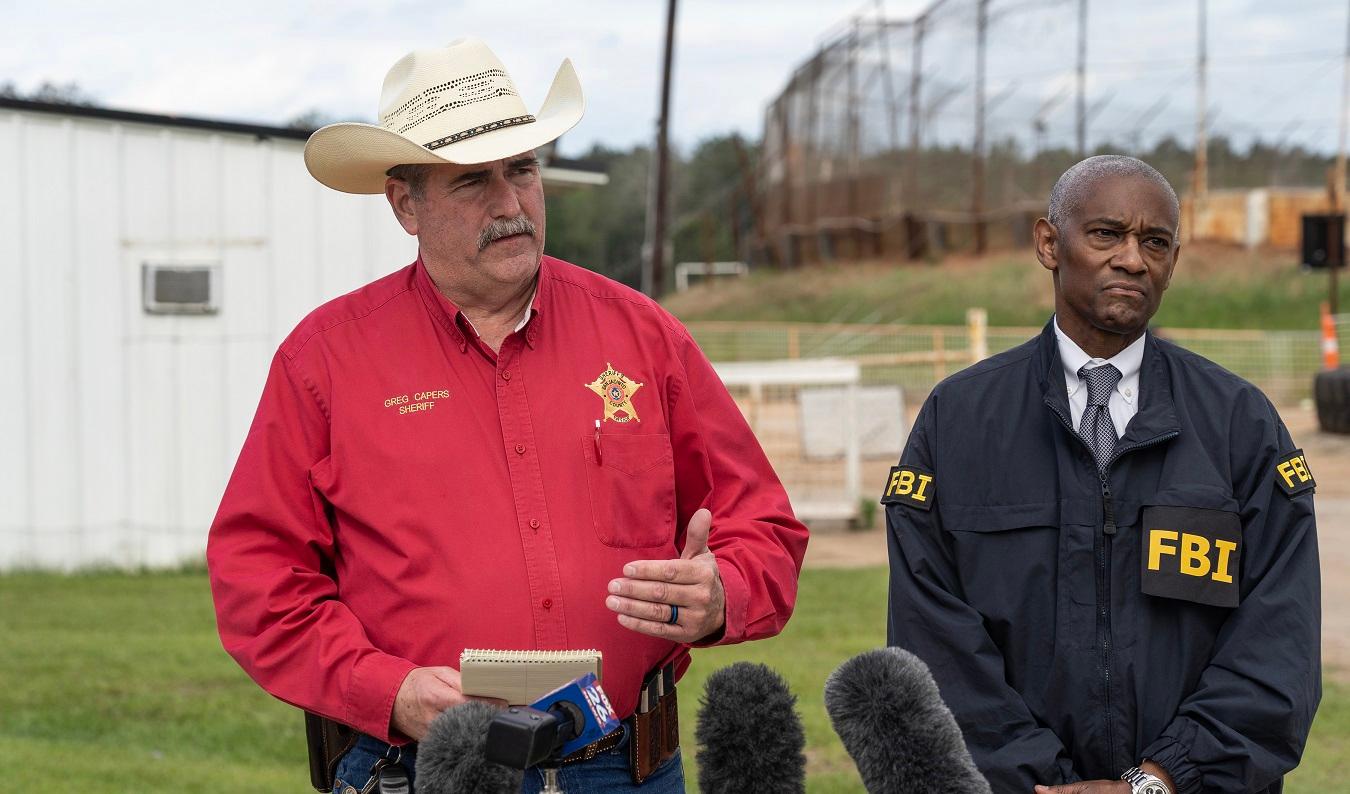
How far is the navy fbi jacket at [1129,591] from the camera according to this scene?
266 cm

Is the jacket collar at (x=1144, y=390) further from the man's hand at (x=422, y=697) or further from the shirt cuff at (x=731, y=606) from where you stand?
the man's hand at (x=422, y=697)

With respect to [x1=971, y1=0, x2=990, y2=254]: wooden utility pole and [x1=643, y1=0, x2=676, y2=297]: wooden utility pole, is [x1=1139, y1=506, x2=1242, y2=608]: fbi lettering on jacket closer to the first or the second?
[x1=643, y1=0, x2=676, y2=297]: wooden utility pole

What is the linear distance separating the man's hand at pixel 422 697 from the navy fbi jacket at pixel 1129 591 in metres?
0.88

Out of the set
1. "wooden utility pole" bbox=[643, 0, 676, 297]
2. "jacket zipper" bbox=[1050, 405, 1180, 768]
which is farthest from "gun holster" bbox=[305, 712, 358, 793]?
"wooden utility pole" bbox=[643, 0, 676, 297]

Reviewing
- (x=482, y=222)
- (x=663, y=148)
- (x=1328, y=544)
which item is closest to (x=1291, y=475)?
(x=482, y=222)

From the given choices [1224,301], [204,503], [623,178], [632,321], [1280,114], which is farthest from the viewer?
[623,178]

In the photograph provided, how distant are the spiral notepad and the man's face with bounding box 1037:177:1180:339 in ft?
4.14

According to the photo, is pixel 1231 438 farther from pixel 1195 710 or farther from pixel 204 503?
pixel 204 503

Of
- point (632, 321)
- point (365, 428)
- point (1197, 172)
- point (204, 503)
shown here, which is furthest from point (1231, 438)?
point (1197, 172)

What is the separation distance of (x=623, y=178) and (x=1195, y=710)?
9192cm

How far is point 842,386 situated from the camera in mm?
14000

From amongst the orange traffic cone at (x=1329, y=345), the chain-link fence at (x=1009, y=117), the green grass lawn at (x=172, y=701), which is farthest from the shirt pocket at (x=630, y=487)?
the chain-link fence at (x=1009, y=117)

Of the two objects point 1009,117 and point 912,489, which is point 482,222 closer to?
point 912,489

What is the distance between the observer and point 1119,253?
114 inches
